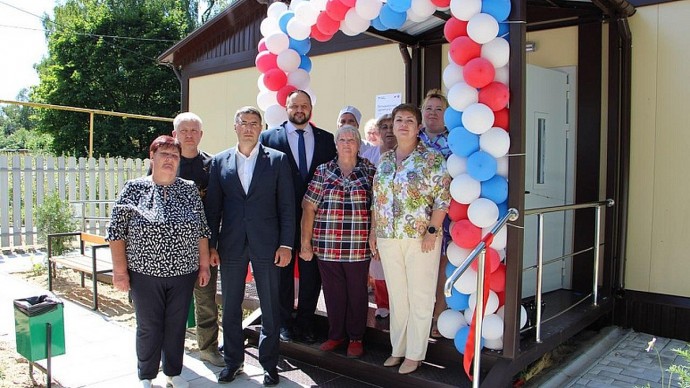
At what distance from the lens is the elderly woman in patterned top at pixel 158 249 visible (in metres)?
3.12

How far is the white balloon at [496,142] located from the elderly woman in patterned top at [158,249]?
1706mm

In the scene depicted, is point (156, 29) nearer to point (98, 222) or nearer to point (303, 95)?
point (98, 222)

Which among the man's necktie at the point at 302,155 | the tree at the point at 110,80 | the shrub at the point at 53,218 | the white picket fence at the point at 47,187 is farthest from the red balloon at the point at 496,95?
the tree at the point at 110,80

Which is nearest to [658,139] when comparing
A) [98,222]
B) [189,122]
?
[189,122]

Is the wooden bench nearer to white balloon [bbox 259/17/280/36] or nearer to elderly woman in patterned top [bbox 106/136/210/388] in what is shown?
elderly woman in patterned top [bbox 106/136/210/388]

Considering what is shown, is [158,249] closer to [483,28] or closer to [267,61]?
[267,61]

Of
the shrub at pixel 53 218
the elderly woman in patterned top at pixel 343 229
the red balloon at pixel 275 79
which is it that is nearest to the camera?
the elderly woman in patterned top at pixel 343 229

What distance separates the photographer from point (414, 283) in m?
3.23

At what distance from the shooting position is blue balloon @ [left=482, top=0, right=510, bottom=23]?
300cm

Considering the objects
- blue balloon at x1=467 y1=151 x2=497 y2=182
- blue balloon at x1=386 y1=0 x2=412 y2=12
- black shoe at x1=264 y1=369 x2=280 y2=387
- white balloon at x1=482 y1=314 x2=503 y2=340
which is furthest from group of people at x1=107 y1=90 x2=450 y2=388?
blue balloon at x1=386 y1=0 x2=412 y2=12

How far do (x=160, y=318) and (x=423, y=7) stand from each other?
2.41m

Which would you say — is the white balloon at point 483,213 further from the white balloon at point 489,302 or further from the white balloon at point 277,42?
the white balloon at point 277,42

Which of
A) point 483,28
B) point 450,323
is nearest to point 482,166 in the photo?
point 483,28

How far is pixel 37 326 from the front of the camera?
3.52 m
